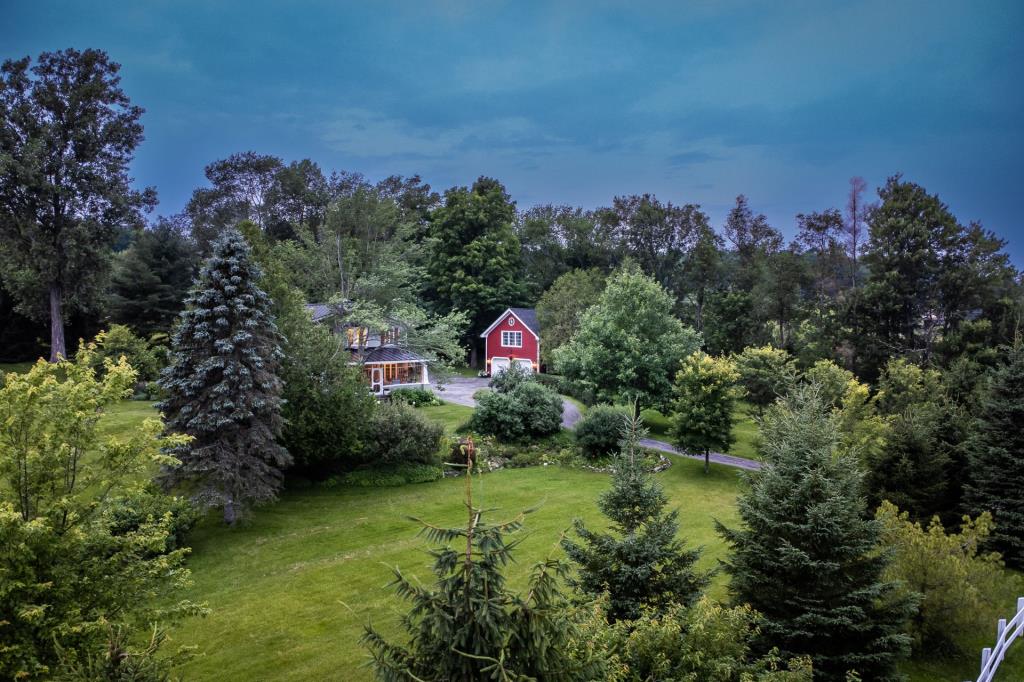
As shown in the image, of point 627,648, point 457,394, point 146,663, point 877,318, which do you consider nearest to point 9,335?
point 457,394

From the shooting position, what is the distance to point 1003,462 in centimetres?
1617

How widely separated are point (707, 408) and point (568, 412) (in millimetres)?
12594

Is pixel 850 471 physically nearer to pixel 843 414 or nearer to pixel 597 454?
pixel 843 414

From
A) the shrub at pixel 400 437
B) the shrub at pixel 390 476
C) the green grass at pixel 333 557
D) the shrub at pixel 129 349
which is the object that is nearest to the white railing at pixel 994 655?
the green grass at pixel 333 557

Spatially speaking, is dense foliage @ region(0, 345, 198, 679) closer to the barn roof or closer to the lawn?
the lawn

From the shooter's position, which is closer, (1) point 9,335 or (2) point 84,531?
(2) point 84,531

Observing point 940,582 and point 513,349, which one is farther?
point 513,349

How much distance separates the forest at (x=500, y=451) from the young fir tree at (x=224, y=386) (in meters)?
0.10

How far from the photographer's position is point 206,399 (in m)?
17.2

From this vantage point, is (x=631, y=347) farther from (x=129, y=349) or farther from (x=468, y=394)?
(x=129, y=349)

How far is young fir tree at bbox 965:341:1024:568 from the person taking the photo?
1588 centimetres

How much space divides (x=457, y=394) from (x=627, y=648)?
35.2 meters

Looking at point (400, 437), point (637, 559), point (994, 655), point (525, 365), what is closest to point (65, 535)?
point (637, 559)

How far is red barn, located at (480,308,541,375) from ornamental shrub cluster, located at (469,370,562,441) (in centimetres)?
1932
